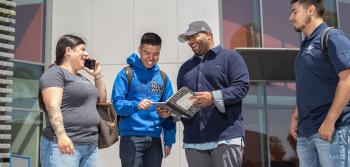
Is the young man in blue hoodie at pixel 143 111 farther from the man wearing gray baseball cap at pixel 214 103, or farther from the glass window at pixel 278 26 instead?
the glass window at pixel 278 26

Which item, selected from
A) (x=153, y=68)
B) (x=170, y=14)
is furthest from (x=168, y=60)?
(x=153, y=68)

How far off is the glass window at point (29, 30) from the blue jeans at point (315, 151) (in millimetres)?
10166

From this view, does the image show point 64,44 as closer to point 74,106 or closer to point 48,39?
point 74,106

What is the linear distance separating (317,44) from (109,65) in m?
8.95

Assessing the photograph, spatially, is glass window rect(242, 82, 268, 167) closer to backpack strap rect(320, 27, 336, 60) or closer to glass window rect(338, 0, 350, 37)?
glass window rect(338, 0, 350, 37)

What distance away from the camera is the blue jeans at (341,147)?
11.2 ft

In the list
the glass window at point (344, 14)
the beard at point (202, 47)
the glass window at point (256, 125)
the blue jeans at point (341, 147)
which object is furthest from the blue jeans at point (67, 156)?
the glass window at point (344, 14)

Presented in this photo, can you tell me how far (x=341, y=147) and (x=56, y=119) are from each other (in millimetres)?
2271

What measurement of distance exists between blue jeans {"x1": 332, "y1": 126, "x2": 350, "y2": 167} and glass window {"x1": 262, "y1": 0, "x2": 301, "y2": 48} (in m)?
9.42

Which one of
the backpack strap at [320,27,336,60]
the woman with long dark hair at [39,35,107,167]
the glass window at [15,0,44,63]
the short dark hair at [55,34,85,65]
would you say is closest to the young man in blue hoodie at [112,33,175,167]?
the woman with long dark hair at [39,35,107,167]

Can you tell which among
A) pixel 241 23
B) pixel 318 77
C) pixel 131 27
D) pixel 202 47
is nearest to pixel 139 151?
pixel 202 47

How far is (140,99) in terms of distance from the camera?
4.85 m

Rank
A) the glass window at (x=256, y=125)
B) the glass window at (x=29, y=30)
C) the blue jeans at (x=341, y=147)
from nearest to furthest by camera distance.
Answer: the blue jeans at (x=341, y=147)
the glass window at (x=256, y=125)
the glass window at (x=29, y=30)

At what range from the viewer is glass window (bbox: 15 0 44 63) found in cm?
1267
